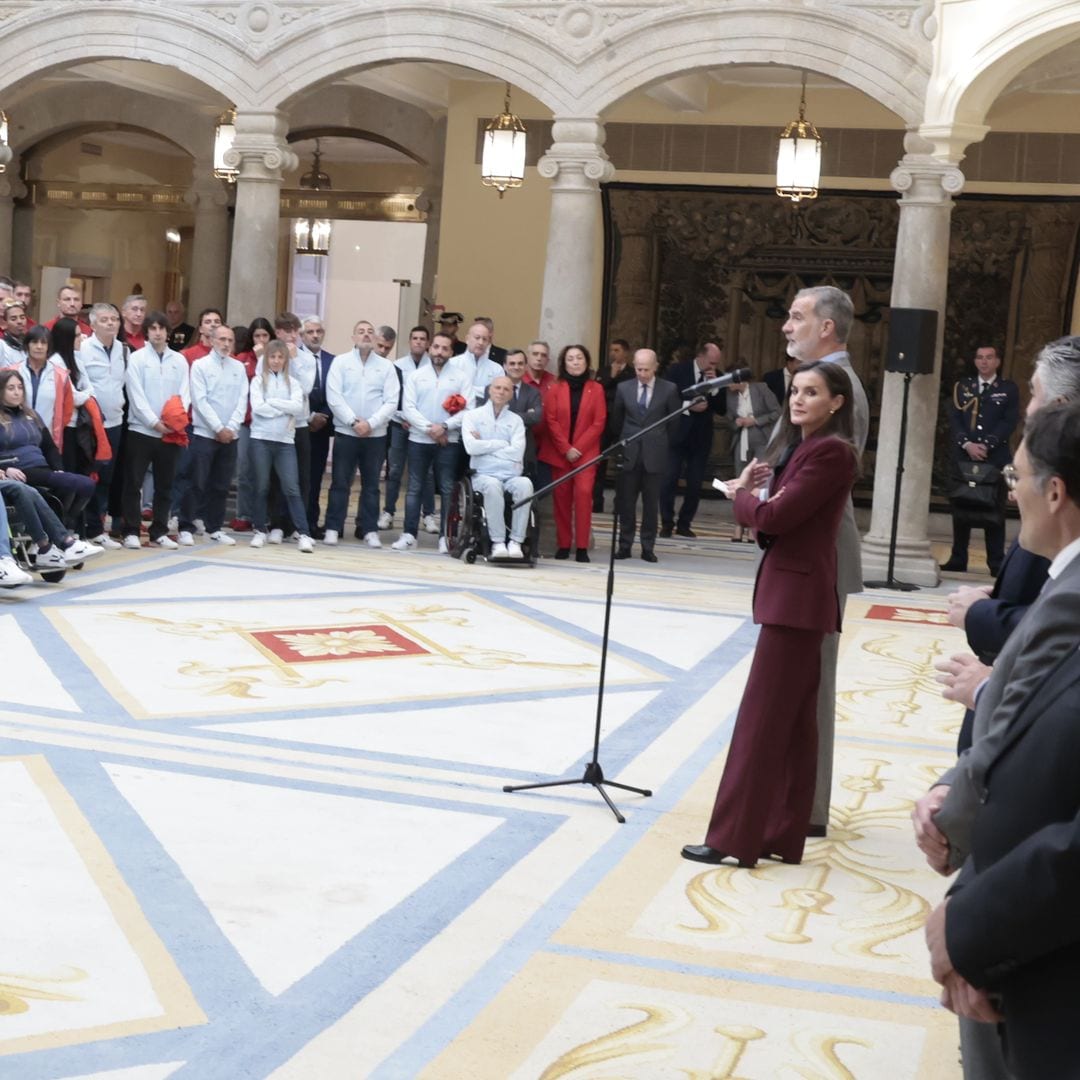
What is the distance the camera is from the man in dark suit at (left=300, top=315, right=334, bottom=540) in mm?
11945

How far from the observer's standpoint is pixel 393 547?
11.7m

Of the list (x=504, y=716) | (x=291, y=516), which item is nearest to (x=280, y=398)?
(x=291, y=516)

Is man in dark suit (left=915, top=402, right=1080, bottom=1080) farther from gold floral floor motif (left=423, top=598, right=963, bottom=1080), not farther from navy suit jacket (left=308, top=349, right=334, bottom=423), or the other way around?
navy suit jacket (left=308, top=349, right=334, bottom=423)

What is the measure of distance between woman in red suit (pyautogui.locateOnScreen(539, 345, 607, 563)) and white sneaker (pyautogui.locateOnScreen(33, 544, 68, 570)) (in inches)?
151

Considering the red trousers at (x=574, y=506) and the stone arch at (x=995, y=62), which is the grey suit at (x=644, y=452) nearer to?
the red trousers at (x=574, y=506)

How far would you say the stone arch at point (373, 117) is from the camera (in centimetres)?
1773

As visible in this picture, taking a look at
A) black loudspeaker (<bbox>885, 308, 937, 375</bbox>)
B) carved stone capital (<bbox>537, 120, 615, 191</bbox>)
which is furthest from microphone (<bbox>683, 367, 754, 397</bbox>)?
carved stone capital (<bbox>537, 120, 615, 191</bbox>)

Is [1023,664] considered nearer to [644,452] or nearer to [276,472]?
[276,472]

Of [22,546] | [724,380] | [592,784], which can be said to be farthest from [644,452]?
[724,380]

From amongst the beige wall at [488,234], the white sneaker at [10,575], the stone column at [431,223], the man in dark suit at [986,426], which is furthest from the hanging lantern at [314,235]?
the white sneaker at [10,575]

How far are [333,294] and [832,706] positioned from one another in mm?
16436

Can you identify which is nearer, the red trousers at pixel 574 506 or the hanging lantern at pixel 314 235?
the red trousers at pixel 574 506

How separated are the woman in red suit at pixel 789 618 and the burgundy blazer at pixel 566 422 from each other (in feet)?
22.1

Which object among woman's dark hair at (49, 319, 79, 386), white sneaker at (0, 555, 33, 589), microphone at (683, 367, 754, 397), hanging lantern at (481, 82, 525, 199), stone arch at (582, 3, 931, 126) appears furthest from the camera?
hanging lantern at (481, 82, 525, 199)
